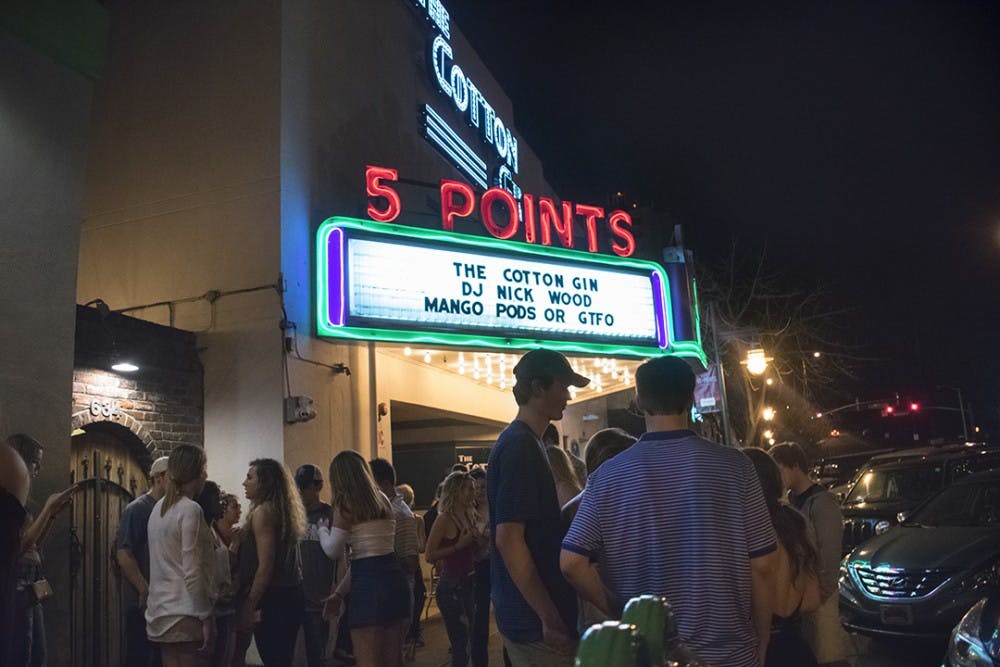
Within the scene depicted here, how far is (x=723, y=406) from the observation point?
15953 mm

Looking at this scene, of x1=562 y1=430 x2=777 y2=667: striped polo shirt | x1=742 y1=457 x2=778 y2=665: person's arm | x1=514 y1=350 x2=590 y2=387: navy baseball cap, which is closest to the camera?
x1=562 y1=430 x2=777 y2=667: striped polo shirt

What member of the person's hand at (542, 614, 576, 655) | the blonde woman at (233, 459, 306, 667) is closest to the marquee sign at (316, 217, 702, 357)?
the blonde woman at (233, 459, 306, 667)

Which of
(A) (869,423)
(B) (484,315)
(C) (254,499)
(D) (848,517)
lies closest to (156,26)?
(B) (484,315)

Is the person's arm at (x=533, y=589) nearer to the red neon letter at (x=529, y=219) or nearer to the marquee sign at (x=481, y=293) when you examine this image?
the marquee sign at (x=481, y=293)

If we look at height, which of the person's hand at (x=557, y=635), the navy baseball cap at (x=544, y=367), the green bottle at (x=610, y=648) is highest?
the navy baseball cap at (x=544, y=367)

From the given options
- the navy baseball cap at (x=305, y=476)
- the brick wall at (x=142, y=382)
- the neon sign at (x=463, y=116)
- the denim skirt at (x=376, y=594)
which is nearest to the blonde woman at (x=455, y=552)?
the navy baseball cap at (x=305, y=476)

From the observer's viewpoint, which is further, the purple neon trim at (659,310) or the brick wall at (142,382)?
the purple neon trim at (659,310)

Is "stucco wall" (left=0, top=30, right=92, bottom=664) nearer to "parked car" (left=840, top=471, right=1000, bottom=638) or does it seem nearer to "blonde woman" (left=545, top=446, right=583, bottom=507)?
"blonde woman" (left=545, top=446, right=583, bottom=507)

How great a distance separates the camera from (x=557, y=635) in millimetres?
3076

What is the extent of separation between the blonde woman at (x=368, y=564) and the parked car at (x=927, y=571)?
495cm

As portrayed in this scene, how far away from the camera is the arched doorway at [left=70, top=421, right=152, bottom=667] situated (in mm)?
7793

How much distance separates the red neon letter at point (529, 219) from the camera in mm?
11992

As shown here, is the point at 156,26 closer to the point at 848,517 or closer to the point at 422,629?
the point at 422,629

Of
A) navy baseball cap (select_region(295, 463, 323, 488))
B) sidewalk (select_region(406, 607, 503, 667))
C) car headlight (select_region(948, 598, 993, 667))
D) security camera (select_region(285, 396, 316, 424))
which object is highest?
security camera (select_region(285, 396, 316, 424))
